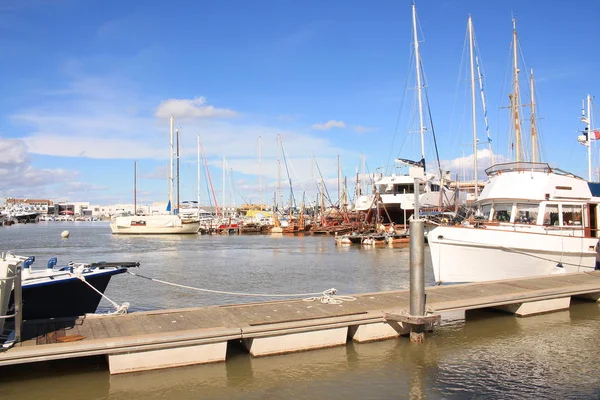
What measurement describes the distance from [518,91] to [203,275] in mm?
23247

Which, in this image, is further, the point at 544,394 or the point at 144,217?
the point at 144,217

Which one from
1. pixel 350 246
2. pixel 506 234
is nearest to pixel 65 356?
pixel 506 234

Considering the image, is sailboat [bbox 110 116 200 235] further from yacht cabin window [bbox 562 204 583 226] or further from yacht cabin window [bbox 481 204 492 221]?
yacht cabin window [bbox 562 204 583 226]

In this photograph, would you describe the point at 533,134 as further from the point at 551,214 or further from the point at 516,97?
the point at 551,214

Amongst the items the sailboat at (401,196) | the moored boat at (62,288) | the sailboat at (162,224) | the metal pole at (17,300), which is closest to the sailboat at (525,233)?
the moored boat at (62,288)

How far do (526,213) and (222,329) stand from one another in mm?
14509

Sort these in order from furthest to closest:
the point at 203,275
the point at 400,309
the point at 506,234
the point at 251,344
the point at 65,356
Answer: the point at 203,275 → the point at 506,234 → the point at 400,309 → the point at 251,344 → the point at 65,356

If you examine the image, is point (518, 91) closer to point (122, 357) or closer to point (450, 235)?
point (450, 235)

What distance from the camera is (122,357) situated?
31.7ft

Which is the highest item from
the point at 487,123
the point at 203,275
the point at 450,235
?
the point at 487,123

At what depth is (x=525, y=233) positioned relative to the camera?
19469mm

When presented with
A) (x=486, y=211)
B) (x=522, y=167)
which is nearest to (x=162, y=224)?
(x=486, y=211)

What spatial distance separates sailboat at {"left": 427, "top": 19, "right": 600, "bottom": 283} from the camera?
19.5 meters

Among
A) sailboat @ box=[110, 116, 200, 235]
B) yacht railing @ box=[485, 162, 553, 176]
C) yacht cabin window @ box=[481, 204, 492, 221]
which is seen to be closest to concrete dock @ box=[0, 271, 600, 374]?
yacht cabin window @ box=[481, 204, 492, 221]
